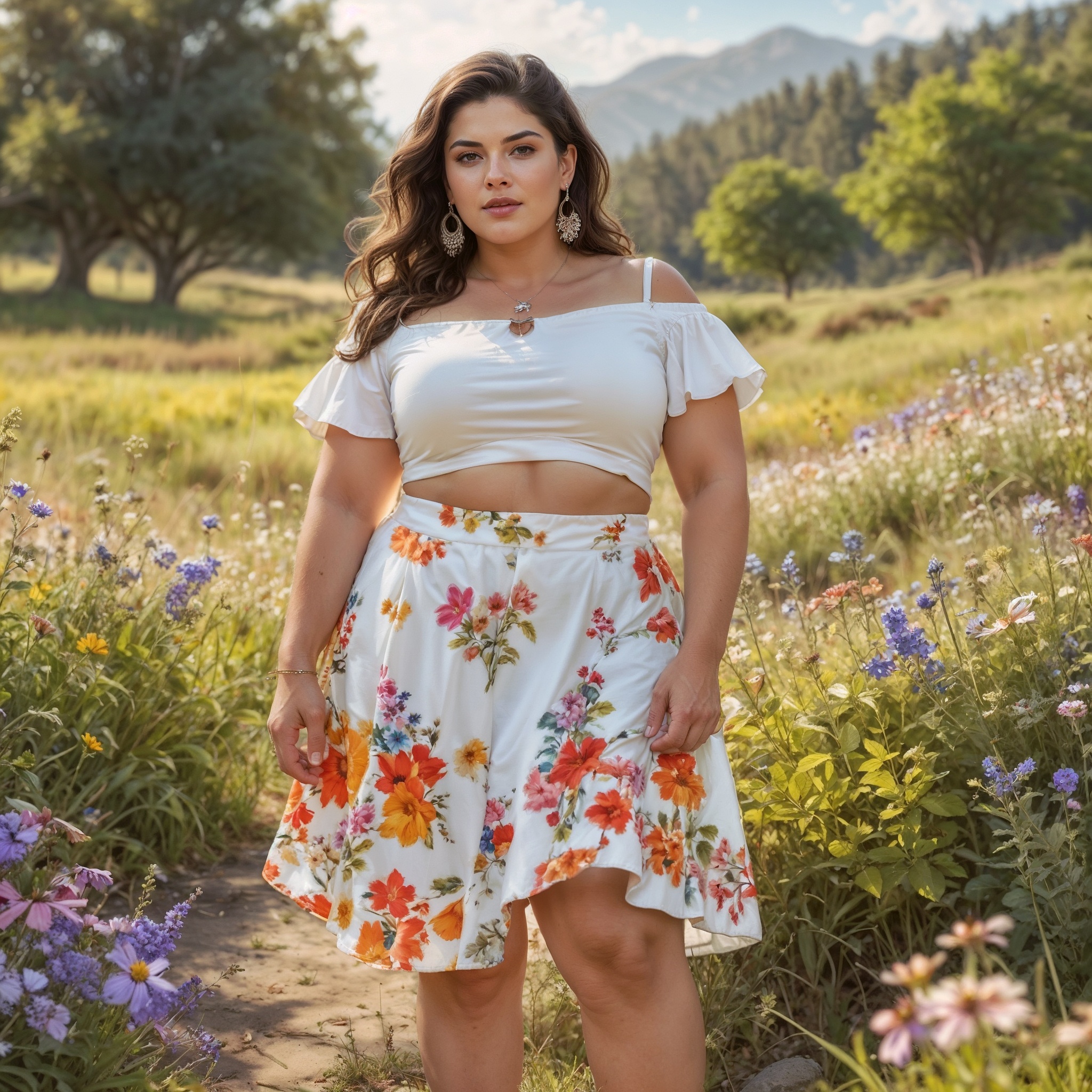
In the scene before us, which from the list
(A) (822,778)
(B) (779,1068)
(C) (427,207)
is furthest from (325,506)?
(B) (779,1068)

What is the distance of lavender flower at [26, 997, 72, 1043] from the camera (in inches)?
67.5

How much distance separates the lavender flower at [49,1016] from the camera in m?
1.71

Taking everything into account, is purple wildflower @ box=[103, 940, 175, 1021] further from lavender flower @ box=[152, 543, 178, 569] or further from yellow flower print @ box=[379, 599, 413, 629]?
lavender flower @ box=[152, 543, 178, 569]

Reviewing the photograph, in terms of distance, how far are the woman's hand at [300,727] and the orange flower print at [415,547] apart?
362 millimetres

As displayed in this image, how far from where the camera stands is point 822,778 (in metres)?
2.74

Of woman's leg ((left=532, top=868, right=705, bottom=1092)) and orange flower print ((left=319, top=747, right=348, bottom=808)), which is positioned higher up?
orange flower print ((left=319, top=747, right=348, bottom=808))

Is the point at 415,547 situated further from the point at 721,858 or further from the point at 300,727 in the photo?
the point at 721,858

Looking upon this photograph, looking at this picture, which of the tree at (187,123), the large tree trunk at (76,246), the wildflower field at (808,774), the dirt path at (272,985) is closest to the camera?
the wildflower field at (808,774)

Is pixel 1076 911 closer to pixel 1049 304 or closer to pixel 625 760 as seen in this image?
pixel 625 760

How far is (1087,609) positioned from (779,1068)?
1.45m

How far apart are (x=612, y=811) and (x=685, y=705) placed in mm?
259

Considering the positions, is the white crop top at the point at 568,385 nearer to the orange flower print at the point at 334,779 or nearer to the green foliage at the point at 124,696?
the orange flower print at the point at 334,779

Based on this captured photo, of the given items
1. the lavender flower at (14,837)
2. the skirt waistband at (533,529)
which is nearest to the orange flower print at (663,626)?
the skirt waistband at (533,529)

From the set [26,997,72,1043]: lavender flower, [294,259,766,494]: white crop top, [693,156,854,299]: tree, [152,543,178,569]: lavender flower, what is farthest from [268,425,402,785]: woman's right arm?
[693,156,854,299]: tree
